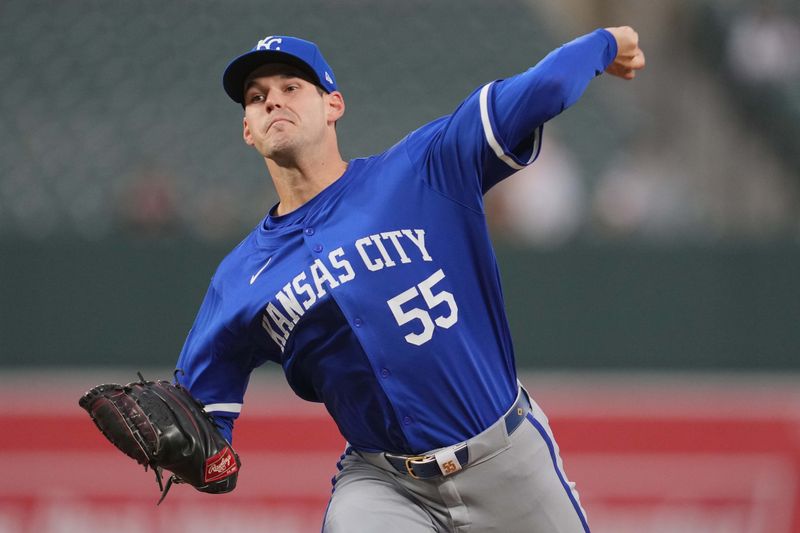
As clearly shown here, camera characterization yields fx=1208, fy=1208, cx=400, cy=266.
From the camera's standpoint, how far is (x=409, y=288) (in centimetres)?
315

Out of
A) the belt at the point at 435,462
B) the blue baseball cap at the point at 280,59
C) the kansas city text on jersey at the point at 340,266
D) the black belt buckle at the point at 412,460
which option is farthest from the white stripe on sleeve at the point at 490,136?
the black belt buckle at the point at 412,460

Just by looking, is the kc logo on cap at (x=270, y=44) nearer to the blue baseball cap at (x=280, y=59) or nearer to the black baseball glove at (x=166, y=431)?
the blue baseball cap at (x=280, y=59)

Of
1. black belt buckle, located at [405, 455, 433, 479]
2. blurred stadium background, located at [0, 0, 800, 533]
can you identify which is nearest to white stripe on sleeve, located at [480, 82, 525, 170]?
black belt buckle, located at [405, 455, 433, 479]

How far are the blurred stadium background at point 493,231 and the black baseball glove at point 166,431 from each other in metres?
2.64

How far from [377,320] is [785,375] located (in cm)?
497

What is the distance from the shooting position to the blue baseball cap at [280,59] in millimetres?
3336

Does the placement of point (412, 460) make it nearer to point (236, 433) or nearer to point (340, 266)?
point (340, 266)

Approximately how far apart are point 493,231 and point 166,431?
15.2 feet

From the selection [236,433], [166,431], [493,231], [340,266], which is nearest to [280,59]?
[340,266]

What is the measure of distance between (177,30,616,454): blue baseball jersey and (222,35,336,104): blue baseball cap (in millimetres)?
315

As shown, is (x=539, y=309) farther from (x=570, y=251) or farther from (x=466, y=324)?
(x=466, y=324)

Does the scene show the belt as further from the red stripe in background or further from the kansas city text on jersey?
the red stripe in background

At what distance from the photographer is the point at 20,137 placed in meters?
8.24

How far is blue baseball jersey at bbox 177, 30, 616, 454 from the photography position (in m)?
3.13
